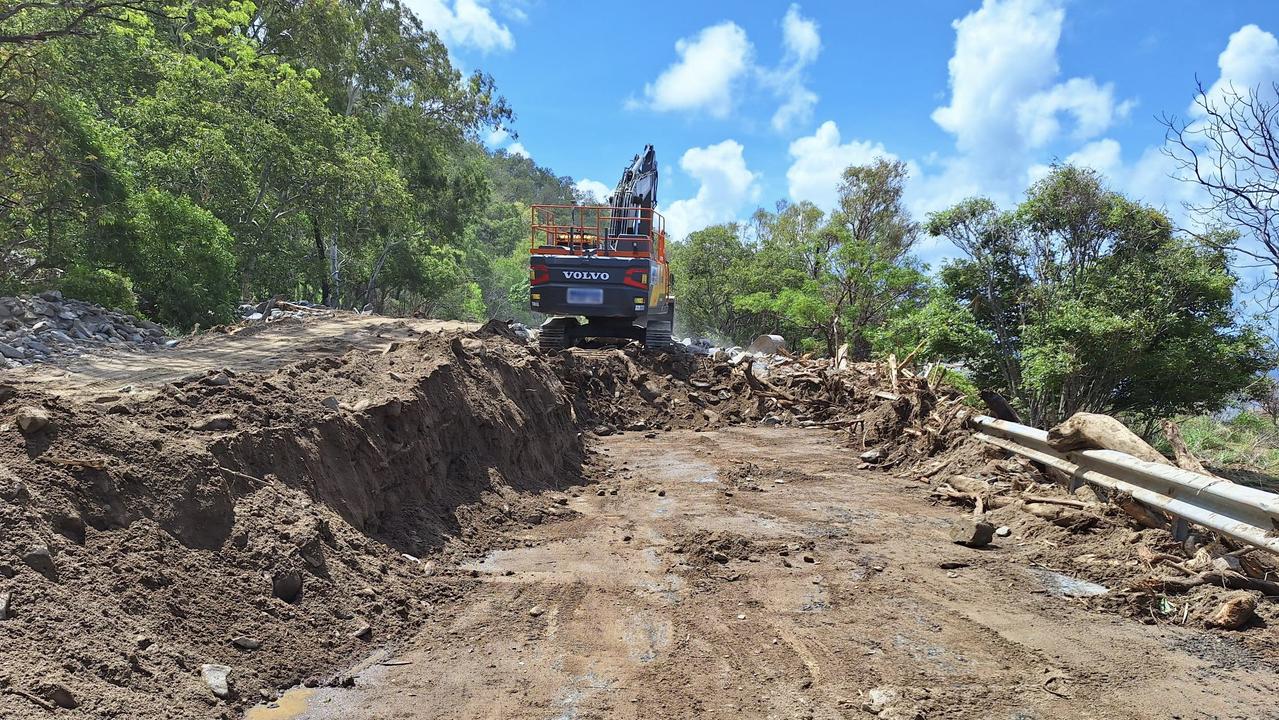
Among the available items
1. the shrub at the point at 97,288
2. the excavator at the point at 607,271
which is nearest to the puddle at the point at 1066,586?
the excavator at the point at 607,271

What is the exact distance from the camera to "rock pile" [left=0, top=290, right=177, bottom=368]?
8.07 metres

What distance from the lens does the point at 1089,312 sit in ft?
50.5

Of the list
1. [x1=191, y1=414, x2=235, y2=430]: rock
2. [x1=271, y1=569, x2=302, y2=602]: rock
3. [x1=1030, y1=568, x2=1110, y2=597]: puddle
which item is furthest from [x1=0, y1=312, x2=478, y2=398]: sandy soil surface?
[x1=1030, y1=568, x2=1110, y2=597]: puddle

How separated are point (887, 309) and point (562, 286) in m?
18.2

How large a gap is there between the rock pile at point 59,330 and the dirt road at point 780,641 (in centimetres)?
624

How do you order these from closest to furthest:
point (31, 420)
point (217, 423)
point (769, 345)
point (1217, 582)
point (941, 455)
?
point (31, 420), point (1217, 582), point (217, 423), point (941, 455), point (769, 345)

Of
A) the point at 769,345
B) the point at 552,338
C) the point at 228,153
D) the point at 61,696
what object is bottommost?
the point at 61,696

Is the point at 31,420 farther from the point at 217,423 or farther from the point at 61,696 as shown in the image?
the point at 61,696

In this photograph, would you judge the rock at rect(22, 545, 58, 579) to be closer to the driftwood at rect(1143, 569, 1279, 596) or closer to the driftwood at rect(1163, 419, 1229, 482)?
the driftwood at rect(1143, 569, 1279, 596)

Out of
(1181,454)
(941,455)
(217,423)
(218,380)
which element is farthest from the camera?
(941,455)

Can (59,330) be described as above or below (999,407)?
above

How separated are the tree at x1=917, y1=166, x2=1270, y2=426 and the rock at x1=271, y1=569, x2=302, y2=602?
15618 mm

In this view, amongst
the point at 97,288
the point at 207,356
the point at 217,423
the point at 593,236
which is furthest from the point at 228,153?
the point at 217,423

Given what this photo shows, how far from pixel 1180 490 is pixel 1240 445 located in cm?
2128
